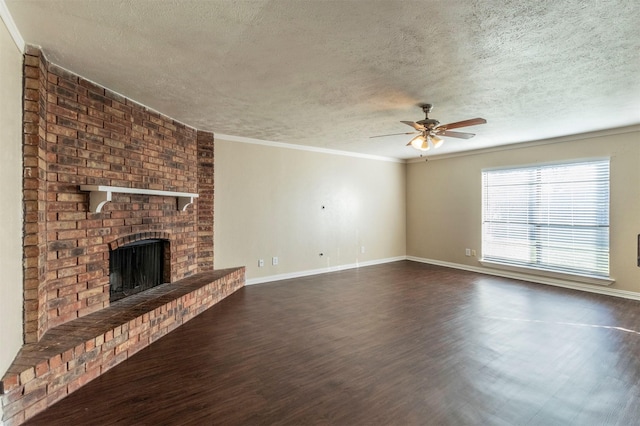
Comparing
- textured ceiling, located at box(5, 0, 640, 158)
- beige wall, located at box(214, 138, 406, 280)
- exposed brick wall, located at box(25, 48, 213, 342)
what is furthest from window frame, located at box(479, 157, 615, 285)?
exposed brick wall, located at box(25, 48, 213, 342)

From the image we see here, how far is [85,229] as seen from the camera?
2.84m

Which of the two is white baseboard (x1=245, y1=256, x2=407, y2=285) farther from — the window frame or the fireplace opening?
the window frame

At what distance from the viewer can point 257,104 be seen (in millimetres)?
3486

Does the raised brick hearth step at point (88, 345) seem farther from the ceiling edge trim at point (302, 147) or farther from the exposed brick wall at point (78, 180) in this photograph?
the ceiling edge trim at point (302, 147)

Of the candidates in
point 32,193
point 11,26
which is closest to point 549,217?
point 32,193

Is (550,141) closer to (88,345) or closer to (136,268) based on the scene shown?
(136,268)

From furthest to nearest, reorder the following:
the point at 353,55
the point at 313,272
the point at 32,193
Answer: the point at 313,272, the point at 353,55, the point at 32,193

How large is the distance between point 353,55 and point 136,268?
326cm

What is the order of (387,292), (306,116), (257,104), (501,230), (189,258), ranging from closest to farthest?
(257,104)
(306,116)
(189,258)
(387,292)
(501,230)

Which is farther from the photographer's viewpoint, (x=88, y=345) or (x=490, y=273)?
(x=490, y=273)

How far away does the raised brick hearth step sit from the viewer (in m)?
1.97

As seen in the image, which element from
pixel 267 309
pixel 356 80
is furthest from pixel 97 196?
pixel 356 80

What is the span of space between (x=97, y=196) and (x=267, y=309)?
2291mm

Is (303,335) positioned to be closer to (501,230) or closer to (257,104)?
(257,104)
